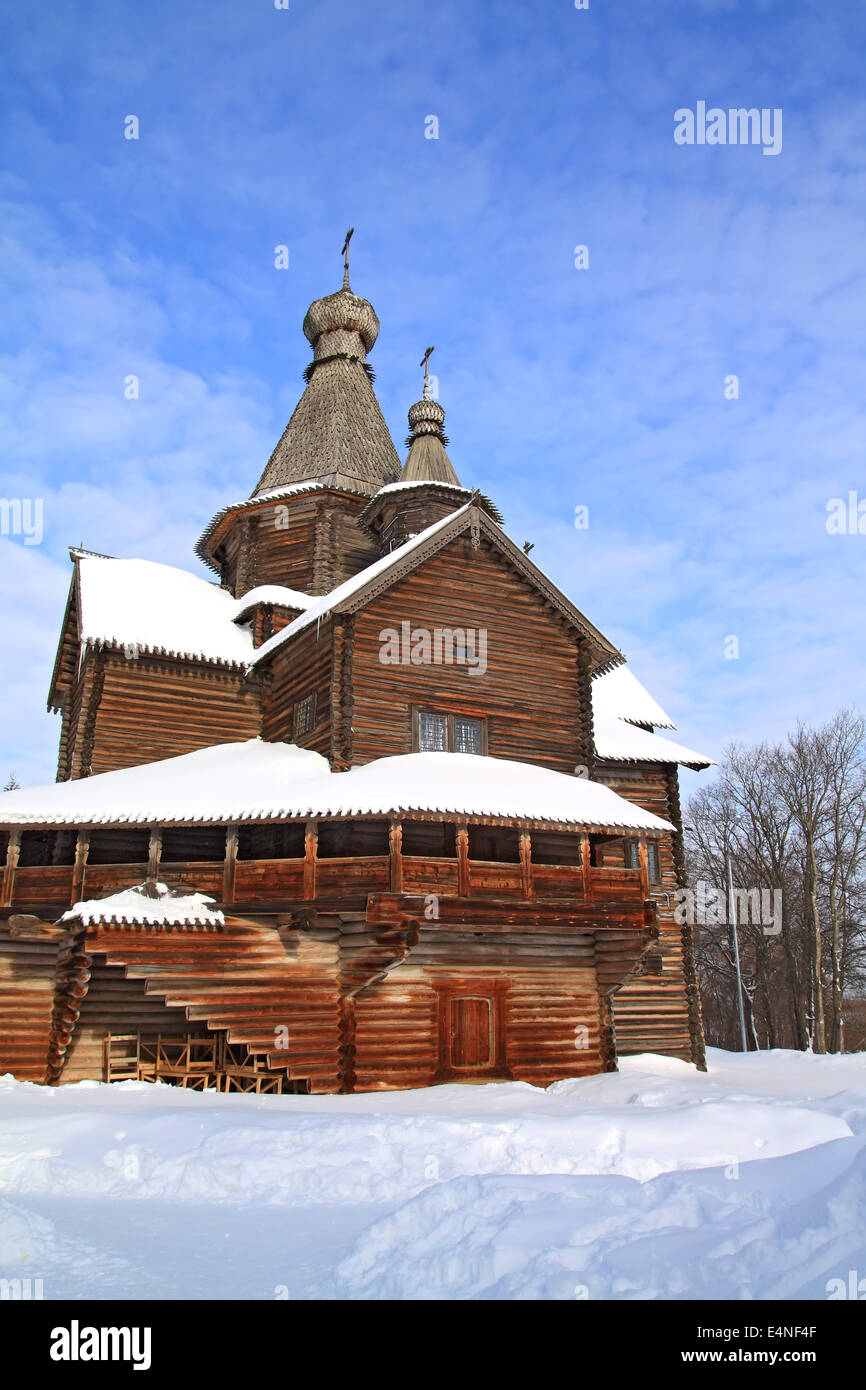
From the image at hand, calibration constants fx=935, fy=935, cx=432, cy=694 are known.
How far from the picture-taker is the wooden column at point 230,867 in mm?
15922

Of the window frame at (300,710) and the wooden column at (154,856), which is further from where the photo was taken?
the window frame at (300,710)

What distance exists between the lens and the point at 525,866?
16.1m

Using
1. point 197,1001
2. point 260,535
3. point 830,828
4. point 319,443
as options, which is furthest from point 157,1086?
point 830,828

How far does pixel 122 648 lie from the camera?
20.9m

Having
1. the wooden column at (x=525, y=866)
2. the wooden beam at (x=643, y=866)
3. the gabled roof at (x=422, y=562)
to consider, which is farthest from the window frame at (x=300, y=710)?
the wooden beam at (x=643, y=866)

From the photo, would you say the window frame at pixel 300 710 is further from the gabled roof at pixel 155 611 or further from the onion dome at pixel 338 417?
the onion dome at pixel 338 417

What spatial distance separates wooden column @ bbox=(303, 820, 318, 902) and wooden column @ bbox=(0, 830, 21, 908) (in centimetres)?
510

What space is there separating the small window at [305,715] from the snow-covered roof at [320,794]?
129 centimetres

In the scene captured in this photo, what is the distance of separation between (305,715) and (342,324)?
18126 mm

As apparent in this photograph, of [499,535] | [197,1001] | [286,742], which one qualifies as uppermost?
[499,535]

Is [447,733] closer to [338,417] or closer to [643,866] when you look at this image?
[643,866]

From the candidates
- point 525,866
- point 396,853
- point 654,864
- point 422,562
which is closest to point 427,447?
point 422,562
